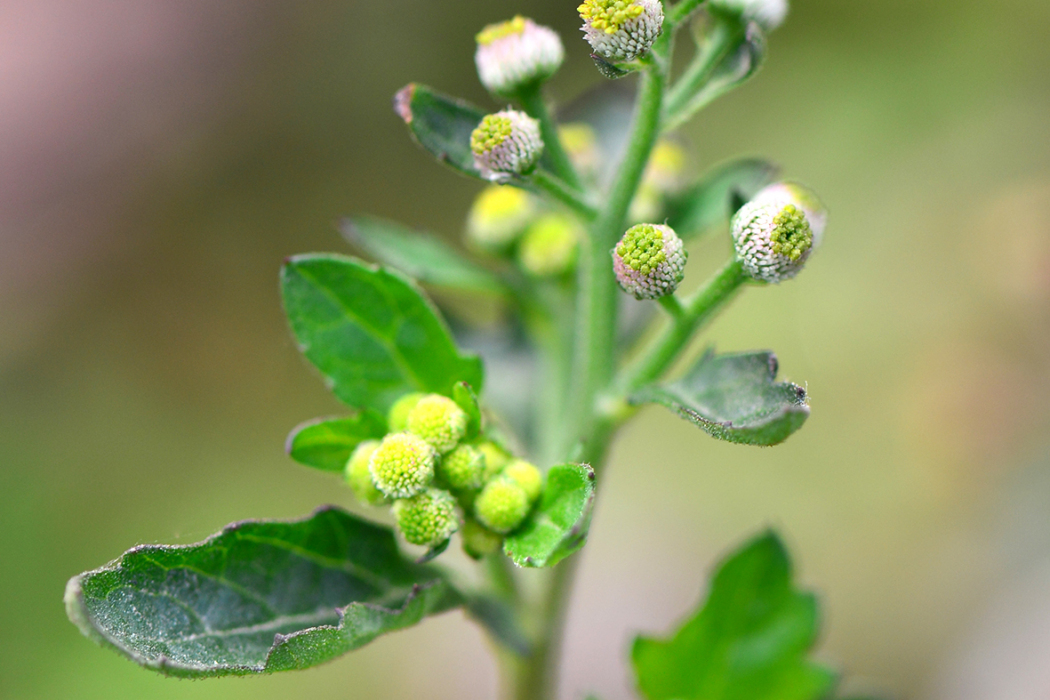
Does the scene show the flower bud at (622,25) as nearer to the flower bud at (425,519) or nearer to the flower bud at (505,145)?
the flower bud at (505,145)

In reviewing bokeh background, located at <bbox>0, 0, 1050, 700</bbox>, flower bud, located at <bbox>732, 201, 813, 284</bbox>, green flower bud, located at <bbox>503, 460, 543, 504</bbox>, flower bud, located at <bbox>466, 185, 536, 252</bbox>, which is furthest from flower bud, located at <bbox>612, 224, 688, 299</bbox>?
bokeh background, located at <bbox>0, 0, 1050, 700</bbox>

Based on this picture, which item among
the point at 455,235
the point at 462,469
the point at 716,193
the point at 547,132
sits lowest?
the point at 462,469

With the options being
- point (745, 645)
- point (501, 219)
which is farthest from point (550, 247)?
point (745, 645)

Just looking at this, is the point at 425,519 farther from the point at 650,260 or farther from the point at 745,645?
the point at 745,645

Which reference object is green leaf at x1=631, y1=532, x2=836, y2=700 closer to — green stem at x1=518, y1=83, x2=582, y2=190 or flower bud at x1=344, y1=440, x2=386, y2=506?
flower bud at x1=344, y1=440, x2=386, y2=506

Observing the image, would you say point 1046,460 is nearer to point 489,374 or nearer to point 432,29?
point 489,374

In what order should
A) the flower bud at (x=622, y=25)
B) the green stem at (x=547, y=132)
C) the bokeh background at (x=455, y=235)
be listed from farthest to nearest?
the bokeh background at (x=455, y=235) < the green stem at (x=547, y=132) < the flower bud at (x=622, y=25)

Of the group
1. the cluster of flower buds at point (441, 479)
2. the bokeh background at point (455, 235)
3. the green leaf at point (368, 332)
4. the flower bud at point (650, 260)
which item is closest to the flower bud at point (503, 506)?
the cluster of flower buds at point (441, 479)
